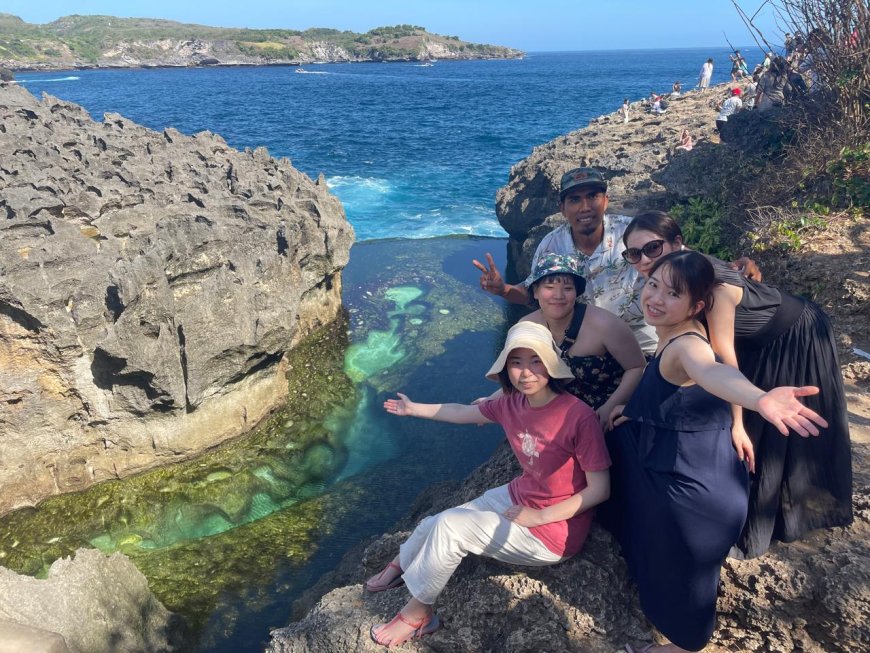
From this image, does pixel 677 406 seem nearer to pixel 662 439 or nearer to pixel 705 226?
pixel 662 439

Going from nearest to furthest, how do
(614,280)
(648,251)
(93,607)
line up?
(648,251), (614,280), (93,607)

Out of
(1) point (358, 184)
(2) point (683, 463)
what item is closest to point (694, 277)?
(2) point (683, 463)

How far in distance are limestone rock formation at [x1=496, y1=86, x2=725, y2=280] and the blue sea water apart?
3427 millimetres

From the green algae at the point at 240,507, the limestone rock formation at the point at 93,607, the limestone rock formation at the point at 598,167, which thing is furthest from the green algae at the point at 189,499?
the limestone rock formation at the point at 598,167

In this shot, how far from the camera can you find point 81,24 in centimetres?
17300

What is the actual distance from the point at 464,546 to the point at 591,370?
56.9 inches

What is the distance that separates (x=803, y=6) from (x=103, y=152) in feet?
44.9

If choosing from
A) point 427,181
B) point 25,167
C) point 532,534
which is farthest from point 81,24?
point 532,534

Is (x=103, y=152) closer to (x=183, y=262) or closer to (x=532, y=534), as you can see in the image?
(x=183, y=262)

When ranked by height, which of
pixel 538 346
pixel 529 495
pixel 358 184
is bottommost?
pixel 358 184

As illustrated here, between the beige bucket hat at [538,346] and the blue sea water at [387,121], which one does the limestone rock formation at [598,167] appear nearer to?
the blue sea water at [387,121]

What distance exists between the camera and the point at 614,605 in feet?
12.8

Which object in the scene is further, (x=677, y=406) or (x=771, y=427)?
(x=771, y=427)

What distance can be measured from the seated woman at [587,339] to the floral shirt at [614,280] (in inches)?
27.8
